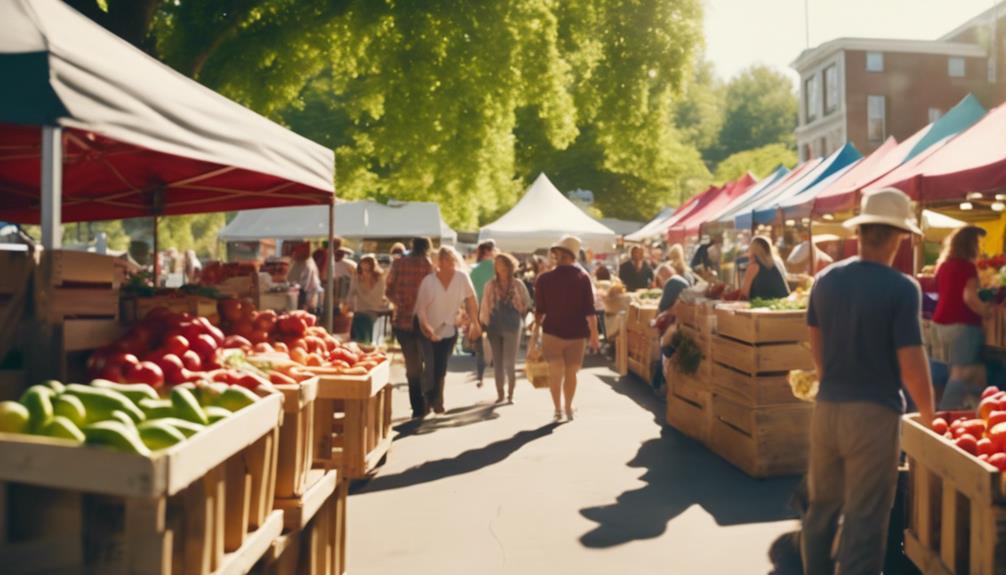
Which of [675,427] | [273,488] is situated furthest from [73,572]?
[675,427]

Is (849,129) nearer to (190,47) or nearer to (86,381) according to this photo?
(190,47)

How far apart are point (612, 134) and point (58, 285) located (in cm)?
1868

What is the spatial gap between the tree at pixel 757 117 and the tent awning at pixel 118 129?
91.1 meters

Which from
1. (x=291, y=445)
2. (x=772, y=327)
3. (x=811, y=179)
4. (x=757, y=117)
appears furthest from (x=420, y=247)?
(x=757, y=117)

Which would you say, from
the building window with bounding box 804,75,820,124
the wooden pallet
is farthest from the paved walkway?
the building window with bounding box 804,75,820,124

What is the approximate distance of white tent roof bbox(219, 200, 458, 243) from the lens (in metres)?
25.2

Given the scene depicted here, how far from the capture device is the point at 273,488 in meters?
3.95

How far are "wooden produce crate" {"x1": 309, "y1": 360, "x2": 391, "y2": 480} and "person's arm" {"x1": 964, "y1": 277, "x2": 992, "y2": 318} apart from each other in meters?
5.31

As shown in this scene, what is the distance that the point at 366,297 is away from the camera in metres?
15.5

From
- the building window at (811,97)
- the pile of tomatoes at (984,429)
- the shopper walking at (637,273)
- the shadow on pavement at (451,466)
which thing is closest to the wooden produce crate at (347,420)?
the shadow on pavement at (451,466)

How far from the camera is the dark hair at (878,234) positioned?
464 centimetres

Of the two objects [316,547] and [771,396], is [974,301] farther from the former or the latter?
[316,547]

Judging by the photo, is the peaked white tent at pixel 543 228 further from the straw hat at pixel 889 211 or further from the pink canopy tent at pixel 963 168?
the straw hat at pixel 889 211

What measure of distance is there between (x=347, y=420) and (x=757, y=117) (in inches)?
3704
